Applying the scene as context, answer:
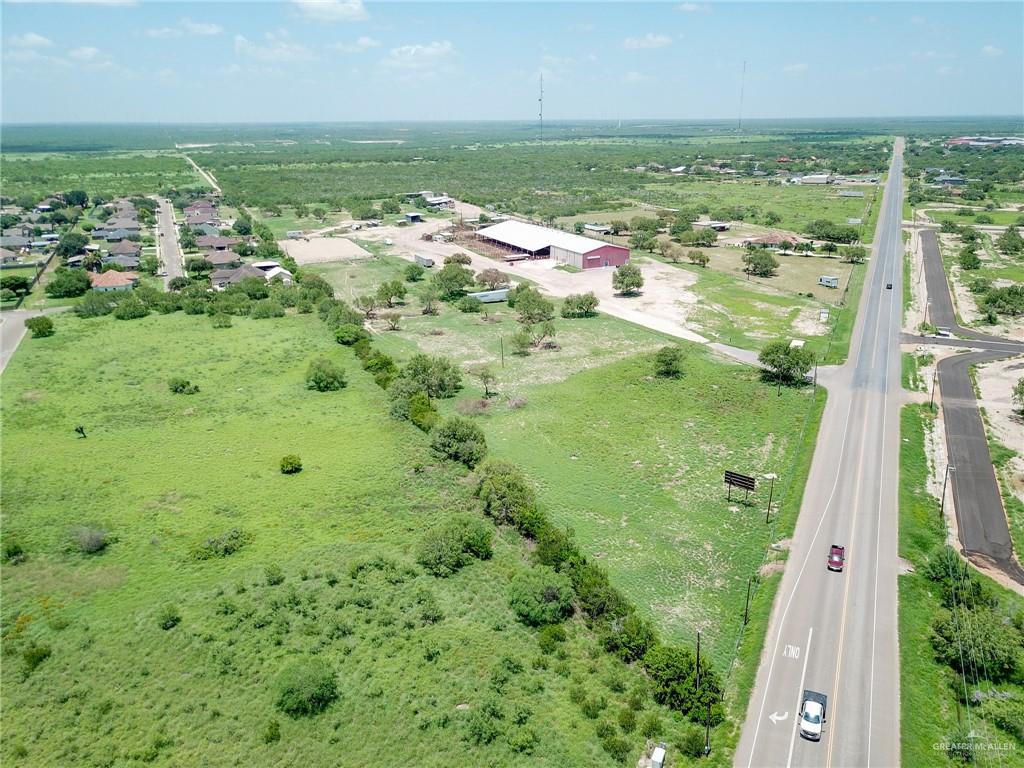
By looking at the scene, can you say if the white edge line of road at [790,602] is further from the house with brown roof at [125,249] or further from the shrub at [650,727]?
the house with brown roof at [125,249]

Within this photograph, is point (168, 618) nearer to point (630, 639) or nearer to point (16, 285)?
point (630, 639)

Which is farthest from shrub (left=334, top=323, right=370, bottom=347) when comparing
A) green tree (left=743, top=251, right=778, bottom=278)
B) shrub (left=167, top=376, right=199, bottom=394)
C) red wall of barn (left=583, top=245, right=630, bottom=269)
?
green tree (left=743, top=251, right=778, bottom=278)

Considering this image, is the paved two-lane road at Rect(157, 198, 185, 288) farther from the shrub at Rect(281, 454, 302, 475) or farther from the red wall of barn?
the red wall of barn

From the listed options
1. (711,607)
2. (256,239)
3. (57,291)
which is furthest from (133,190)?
(711,607)

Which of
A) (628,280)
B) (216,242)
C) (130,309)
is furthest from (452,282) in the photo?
(216,242)

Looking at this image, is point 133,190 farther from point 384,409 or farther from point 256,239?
point 384,409
